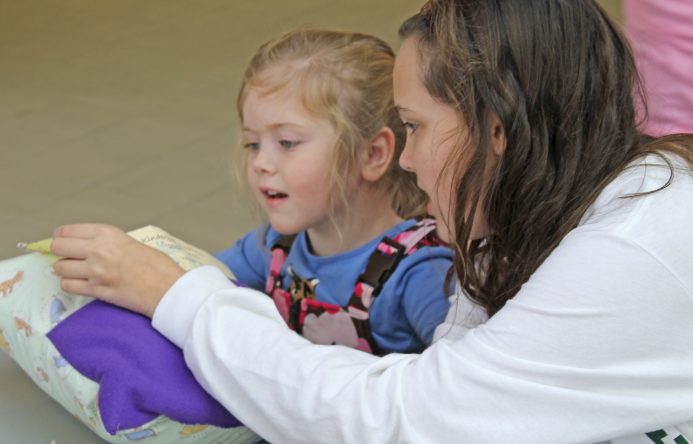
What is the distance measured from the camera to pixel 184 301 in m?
1.22

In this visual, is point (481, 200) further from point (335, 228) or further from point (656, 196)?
point (335, 228)

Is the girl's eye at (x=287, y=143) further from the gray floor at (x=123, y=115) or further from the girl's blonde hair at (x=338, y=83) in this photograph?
→ the gray floor at (x=123, y=115)

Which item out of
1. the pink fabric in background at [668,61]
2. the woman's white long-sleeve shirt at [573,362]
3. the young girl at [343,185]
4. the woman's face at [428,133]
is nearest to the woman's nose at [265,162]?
the young girl at [343,185]

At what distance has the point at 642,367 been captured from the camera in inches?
37.4

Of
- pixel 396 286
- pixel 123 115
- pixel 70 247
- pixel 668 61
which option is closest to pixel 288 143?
pixel 396 286

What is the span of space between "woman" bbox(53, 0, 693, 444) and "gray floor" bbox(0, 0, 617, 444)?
0.48 m

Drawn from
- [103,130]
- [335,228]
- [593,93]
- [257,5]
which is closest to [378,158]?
[335,228]

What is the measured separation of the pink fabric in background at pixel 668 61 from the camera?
1.62m

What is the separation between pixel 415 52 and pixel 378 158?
1.50 feet

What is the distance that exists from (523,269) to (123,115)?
181cm

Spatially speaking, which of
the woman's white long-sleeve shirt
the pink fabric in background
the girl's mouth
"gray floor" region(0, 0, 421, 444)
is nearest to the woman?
the woman's white long-sleeve shirt

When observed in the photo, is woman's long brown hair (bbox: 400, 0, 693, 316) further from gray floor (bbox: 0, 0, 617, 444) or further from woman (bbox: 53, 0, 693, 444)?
gray floor (bbox: 0, 0, 617, 444)

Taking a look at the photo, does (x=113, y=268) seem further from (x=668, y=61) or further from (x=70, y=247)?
(x=668, y=61)

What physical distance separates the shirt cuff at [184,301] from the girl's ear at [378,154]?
364 millimetres
